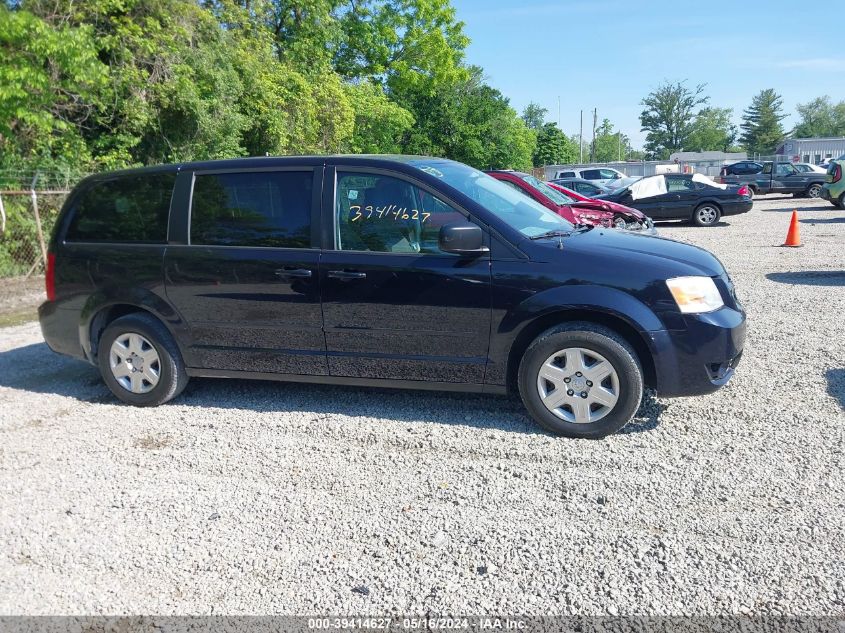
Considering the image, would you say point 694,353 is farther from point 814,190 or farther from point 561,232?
point 814,190

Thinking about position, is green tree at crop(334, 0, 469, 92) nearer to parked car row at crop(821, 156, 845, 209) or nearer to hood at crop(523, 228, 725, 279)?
parked car row at crop(821, 156, 845, 209)

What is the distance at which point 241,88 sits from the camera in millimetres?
17734

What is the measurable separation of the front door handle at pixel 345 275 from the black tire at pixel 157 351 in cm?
153

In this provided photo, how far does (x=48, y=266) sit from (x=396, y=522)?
4030 mm

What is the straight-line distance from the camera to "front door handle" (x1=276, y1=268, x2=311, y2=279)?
4.88 m

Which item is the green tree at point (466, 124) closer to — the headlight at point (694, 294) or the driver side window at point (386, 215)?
the driver side window at point (386, 215)

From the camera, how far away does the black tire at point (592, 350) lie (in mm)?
4332

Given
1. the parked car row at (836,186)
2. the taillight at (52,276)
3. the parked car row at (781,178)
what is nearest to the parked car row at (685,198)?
the parked car row at (836,186)

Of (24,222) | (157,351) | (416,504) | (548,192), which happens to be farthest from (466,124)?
(416,504)

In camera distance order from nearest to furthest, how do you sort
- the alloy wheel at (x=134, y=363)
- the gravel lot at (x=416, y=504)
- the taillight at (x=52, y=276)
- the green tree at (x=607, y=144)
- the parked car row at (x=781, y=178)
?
the gravel lot at (x=416, y=504) → the alloy wheel at (x=134, y=363) → the taillight at (x=52, y=276) → the parked car row at (x=781, y=178) → the green tree at (x=607, y=144)

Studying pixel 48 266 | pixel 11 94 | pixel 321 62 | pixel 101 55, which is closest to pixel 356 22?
pixel 321 62

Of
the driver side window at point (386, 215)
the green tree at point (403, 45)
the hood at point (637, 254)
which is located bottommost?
the hood at point (637, 254)

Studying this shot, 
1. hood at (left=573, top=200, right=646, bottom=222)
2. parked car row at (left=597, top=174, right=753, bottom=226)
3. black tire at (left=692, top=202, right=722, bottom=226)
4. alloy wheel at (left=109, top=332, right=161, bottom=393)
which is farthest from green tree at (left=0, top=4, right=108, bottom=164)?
black tire at (left=692, top=202, right=722, bottom=226)

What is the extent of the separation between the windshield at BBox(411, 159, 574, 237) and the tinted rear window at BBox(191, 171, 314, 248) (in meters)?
0.92
